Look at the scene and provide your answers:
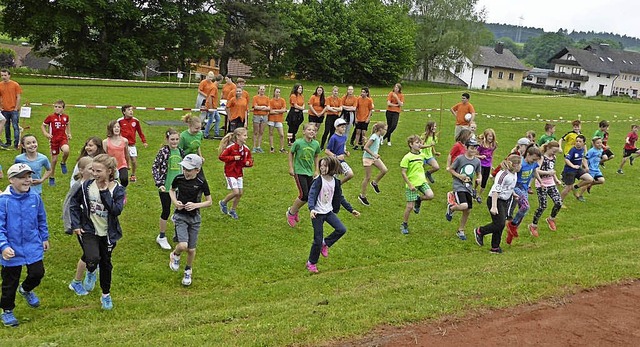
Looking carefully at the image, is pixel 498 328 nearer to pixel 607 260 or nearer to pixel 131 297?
pixel 607 260

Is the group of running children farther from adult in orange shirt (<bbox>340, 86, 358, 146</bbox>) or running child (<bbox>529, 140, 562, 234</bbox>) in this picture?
adult in orange shirt (<bbox>340, 86, 358, 146</bbox>)

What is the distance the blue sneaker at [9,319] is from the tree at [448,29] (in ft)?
Answer: 207

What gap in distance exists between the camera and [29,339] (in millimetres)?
5781

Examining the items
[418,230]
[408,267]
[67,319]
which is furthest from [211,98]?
[67,319]

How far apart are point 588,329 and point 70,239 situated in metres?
7.66

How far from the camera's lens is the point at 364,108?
1745 centimetres

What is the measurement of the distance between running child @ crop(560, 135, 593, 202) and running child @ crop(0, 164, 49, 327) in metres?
10.8

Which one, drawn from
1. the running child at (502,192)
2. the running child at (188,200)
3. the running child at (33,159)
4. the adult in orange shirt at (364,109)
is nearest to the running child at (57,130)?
the running child at (33,159)

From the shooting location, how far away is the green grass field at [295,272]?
6.16m

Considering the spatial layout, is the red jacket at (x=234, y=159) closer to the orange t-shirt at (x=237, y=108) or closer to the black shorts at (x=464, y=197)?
the black shorts at (x=464, y=197)

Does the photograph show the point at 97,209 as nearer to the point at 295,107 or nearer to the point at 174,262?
the point at 174,262

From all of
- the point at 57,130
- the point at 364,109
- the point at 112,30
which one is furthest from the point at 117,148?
the point at 112,30

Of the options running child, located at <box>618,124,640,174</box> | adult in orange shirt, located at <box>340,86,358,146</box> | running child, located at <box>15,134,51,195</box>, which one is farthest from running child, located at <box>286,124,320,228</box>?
running child, located at <box>618,124,640,174</box>

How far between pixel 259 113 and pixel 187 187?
928 centimetres
